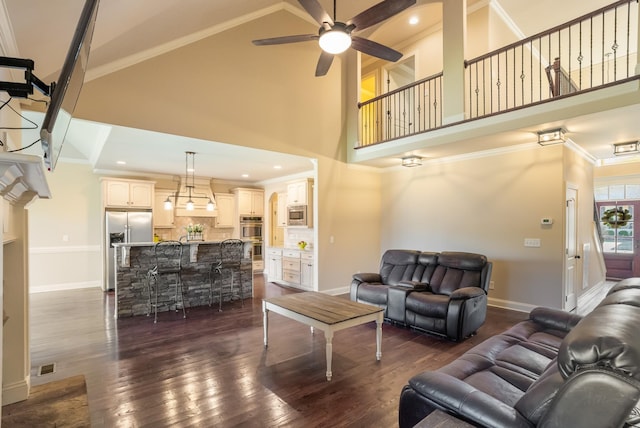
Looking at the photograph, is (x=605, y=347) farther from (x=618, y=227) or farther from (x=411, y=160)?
(x=618, y=227)

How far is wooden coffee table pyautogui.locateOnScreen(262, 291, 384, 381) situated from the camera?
292 cm

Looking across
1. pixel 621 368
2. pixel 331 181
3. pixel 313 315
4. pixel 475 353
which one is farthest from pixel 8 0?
pixel 331 181

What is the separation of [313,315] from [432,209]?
4.05 meters

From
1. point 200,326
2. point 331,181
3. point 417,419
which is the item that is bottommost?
point 200,326

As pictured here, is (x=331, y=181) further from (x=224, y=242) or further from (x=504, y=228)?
(x=504, y=228)

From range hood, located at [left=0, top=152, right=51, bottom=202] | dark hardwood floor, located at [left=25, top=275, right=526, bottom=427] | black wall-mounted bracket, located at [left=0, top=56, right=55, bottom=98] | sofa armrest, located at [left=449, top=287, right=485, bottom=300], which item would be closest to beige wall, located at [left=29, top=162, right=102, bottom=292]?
dark hardwood floor, located at [left=25, top=275, right=526, bottom=427]

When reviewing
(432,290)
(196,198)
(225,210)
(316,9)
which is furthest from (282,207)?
(316,9)

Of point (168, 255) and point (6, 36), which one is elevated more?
point (6, 36)

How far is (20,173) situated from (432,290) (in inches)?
180

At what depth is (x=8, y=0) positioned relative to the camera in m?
2.02

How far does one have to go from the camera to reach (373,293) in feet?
15.2

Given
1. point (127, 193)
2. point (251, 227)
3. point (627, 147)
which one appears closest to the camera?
Result: point (627, 147)

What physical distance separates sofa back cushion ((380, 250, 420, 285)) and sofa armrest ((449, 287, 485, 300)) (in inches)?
40.4

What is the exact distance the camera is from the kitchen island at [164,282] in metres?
4.96
